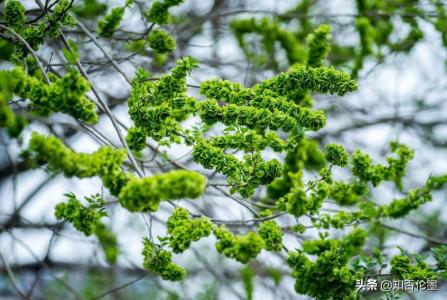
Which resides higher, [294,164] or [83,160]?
[294,164]

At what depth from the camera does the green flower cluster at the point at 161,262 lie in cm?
301

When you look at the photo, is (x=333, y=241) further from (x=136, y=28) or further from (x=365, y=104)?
(x=365, y=104)

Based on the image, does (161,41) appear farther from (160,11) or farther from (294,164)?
(294,164)

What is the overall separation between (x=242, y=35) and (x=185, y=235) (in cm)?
437

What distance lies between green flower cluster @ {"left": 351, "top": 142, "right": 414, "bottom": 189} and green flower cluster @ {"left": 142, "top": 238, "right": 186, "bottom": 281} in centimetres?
116

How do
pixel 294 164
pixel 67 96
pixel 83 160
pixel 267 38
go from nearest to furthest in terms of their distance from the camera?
pixel 83 160
pixel 67 96
pixel 294 164
pixel 267 38

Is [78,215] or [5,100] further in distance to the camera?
Answer: [78,215]

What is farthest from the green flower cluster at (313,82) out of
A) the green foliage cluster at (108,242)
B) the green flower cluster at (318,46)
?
the green foliage cluster at (108,242)

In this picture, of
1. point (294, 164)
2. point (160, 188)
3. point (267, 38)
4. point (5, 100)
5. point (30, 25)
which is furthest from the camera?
point (267, 38)

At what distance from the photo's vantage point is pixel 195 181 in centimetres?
234

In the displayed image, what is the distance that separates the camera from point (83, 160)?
2457 mm

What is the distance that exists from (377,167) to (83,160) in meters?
1.66

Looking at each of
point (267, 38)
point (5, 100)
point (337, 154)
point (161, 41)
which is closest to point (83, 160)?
point (5, 100)

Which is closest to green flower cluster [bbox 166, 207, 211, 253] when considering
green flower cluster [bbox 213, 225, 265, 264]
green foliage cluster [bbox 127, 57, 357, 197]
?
green flower cluster [bbox 213, 225, 265, 264]
